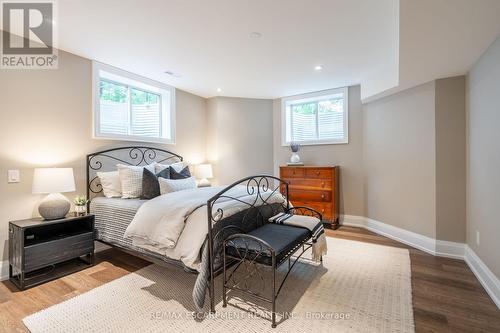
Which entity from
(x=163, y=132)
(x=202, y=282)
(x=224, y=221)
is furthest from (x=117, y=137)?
(x=202, y=282)

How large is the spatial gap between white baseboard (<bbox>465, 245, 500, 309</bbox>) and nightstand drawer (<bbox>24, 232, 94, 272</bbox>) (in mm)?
4034

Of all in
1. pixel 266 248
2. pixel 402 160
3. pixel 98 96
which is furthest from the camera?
pixel 402 160

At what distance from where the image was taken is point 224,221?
2176mm

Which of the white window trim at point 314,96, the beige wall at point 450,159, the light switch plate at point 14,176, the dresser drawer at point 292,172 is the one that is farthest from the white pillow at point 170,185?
the beige wall at point 450,159

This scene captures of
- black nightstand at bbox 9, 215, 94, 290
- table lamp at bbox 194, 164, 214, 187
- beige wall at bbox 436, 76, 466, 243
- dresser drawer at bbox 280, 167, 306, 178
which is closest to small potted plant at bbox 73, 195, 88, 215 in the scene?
black nightstand at bbox 9, 215, 94, 290

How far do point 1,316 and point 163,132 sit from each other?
313cm

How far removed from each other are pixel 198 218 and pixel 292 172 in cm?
302

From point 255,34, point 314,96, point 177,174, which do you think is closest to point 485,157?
point 255,34

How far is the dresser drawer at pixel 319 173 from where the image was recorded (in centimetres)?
443

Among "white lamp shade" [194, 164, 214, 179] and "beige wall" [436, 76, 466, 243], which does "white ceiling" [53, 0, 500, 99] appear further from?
"white lamp shade" [194, 164, 214, 179]

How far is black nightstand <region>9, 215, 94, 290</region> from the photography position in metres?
2.40

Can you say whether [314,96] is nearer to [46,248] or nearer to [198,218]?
[198,218]

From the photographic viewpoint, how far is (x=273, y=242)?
2064 millimetres

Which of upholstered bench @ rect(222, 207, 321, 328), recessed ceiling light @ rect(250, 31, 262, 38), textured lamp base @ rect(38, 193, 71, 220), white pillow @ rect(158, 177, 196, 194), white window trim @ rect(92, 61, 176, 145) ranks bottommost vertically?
upholstered bench @ rect(222, 207, 321, 328)
